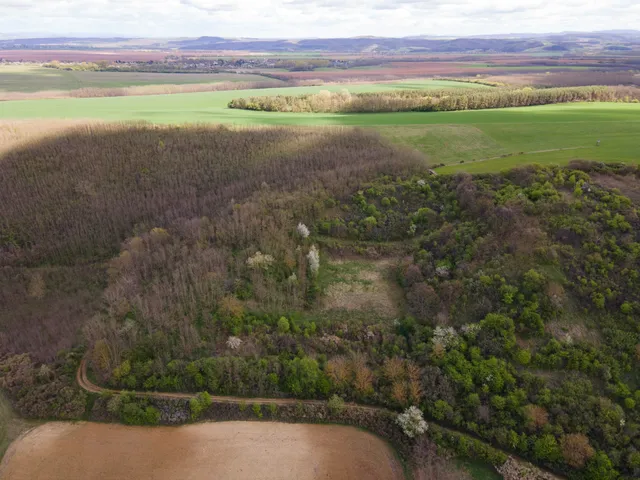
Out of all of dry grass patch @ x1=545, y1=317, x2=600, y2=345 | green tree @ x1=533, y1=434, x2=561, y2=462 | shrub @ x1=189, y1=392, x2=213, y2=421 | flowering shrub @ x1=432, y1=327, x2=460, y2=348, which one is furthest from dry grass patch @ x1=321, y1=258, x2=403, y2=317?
green tree @ x1=533, y1=434, x2=561, y2=462

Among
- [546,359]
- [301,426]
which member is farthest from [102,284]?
[546,359]

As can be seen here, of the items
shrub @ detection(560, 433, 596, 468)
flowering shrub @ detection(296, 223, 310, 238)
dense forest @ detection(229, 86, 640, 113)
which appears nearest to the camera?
shrub @ detection(560, 433, 596, 468)

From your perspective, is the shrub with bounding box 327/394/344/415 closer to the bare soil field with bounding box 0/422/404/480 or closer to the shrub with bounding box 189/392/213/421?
the bare soil field with bounding box 0/422/404/480

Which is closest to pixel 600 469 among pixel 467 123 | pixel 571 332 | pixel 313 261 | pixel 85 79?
pixel 571 332

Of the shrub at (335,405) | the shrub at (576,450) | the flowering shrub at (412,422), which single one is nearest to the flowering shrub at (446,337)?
the flowering shrub at (412,422)

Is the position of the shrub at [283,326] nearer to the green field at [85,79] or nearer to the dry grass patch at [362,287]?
the dry grass patch at [362,287]

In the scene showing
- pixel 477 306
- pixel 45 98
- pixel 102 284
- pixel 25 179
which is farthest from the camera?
pixel 45 98

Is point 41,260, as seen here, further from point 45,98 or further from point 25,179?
point 45,98
